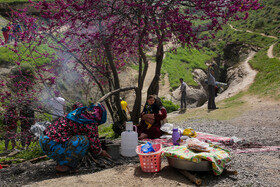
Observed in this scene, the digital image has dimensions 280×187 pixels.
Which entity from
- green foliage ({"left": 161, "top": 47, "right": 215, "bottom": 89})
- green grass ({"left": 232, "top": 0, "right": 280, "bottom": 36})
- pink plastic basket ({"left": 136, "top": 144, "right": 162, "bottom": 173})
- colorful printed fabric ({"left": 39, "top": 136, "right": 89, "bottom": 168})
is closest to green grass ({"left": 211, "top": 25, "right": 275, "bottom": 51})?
green grass ({"left": 232, "top": 0, "right": 280, "bottom": 36})

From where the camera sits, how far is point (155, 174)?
3807 millimetres

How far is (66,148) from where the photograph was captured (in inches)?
156

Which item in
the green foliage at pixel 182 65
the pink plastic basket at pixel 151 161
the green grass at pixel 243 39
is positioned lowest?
the pink plastic basket at pixel 151 161

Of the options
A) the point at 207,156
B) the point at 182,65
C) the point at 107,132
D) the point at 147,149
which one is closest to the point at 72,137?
the point at 147,149

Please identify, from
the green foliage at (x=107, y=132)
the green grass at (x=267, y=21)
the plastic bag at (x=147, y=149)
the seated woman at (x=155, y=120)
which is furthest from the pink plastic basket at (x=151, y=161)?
the green grass at (x=267, y=21)

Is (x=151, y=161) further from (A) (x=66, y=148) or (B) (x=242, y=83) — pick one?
(B) (x=242, y=83)

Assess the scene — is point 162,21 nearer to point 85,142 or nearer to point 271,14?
point 85,142

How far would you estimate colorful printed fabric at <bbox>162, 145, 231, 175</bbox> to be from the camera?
139 inches

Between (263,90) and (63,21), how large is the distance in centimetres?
1119

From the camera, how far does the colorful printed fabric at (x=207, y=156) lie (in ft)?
11.6

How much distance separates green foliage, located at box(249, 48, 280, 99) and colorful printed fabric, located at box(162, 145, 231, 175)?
8.81 m

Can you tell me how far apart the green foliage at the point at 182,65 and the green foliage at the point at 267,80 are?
206 inches

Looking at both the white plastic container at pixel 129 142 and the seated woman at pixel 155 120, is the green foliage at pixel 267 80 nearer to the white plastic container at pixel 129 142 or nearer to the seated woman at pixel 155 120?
the seated woman at pixel 155 120

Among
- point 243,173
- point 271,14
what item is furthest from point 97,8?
point 271,14
